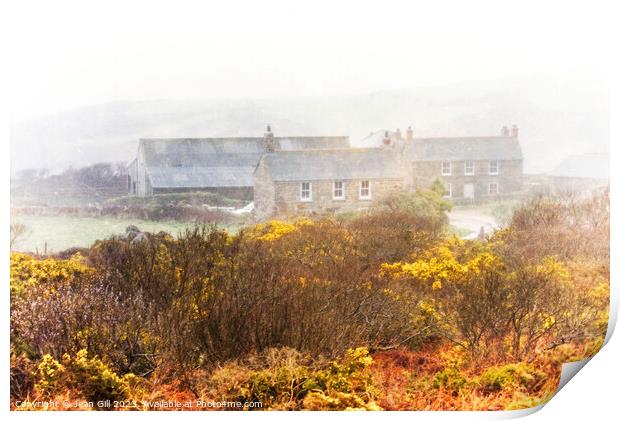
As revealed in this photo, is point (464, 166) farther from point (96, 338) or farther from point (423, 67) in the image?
point (96, 338)

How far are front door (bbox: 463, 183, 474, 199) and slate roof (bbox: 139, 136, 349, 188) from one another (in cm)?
101

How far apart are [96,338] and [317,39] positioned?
2.82 metres

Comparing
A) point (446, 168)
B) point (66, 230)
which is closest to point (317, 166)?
point (446, 168)

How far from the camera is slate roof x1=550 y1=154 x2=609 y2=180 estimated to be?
28.5 ft

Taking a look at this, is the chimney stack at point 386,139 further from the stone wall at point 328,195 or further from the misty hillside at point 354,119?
the stone wall at point 328,195

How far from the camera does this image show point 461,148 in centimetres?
887

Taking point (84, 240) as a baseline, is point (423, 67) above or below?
above

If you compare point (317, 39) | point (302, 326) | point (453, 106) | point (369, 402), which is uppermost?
point (317, 39)

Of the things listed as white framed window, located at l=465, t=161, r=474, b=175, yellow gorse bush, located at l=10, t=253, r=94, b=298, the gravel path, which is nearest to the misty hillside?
white framed window, located at l=465, t=161, r=474, b=175

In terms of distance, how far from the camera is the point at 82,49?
866 cm

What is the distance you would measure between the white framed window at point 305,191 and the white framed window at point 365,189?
0.40 m

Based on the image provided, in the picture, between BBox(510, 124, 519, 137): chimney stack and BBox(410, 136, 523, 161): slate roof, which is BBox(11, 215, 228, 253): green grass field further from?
BBox(510, 124, 519, 137): chimney stack

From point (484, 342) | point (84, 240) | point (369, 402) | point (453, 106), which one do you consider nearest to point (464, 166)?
point (453, 106)

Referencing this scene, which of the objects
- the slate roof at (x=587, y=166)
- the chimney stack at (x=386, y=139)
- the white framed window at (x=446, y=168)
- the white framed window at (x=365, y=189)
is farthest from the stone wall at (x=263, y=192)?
the slate roof at (x=587, y=166)
